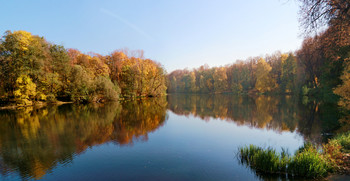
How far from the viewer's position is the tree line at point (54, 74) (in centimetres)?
2912

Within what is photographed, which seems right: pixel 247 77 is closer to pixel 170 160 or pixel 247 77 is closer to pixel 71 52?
pixel 71 52

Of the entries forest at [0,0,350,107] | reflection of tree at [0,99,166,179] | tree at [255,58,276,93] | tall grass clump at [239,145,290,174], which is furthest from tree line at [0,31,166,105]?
tree at [255,58,276,93]

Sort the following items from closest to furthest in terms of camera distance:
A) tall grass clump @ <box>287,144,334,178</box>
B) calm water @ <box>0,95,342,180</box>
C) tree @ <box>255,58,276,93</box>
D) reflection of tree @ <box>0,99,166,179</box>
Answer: tall grass clump @ <box>287,144,334,178</box>
calm water @ <box>0,95,342,180</box>
reflection of tree @ <box>0,99,166,179</box>
tree @ <box>255,58,276,93</box>

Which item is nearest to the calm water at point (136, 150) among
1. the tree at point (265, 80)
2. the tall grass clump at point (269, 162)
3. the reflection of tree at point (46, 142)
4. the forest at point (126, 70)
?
the reflection of tree at point (46, 142)

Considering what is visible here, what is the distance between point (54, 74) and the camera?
33594 mm

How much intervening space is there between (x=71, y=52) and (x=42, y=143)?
49.1 meters

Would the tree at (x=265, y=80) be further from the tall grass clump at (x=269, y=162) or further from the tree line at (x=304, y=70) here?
the tall grass clump at (x=269, y=162)

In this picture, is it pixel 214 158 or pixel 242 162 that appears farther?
pixel 214 158

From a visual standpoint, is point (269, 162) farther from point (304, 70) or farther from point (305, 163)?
point (304, 70)

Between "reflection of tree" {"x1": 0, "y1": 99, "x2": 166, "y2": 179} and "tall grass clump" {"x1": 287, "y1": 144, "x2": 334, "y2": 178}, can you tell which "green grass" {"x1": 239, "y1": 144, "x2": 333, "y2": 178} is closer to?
"tall grass clump" {"x1": 287, "y1": 144, "x2": 334, "y2": 178}

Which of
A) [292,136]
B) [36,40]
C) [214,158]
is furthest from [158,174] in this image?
[36,40]

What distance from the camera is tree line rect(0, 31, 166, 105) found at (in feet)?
95.6

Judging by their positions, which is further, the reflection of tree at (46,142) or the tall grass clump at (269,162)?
the reflection of tree at (46,142)

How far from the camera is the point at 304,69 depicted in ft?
156
